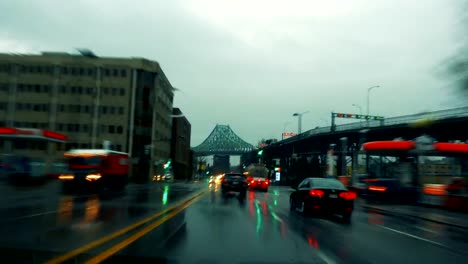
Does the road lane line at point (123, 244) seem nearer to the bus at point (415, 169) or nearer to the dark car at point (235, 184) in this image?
the bus at point (415, 169)

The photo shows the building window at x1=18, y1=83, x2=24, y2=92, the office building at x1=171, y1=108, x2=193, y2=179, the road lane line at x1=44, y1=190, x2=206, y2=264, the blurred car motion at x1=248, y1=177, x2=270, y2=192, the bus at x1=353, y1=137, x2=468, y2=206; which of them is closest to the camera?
the road lane line at x1=44, y1=190, x2=206, y2=264

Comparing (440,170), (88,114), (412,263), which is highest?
(88,114)

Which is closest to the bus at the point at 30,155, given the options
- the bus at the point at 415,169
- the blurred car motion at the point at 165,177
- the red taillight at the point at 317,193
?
the red taillight at the point at 317,193

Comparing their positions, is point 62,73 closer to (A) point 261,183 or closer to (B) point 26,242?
(A) point 261,183

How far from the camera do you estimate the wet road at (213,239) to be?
8.85m

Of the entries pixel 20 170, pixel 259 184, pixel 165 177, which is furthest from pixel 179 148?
pixel 20 170

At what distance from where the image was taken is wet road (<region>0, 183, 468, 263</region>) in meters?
8.85

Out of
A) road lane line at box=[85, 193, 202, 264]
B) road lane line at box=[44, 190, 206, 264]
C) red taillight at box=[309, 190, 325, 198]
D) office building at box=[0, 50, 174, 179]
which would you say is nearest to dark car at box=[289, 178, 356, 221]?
red taillight at box=[309, 190, 325, 198]

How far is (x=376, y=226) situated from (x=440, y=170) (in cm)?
1476

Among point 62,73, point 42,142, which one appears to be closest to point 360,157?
point 42,142

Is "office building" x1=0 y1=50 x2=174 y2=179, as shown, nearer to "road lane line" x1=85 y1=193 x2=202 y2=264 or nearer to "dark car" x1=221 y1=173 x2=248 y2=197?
"dark car" x1=221 y1=173 x2=248 y2=197

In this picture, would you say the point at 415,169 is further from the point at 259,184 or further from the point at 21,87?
the point at 21,87

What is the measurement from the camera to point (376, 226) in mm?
15914

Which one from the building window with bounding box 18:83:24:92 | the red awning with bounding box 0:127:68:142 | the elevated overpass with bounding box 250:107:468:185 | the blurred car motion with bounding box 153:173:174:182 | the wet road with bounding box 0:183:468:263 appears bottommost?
the wet road with bounding box 0:183:468:263
